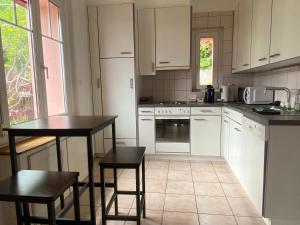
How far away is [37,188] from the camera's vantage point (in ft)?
3.51

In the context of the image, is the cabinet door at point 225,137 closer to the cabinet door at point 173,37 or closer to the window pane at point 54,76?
the cabinet door at point 173,37

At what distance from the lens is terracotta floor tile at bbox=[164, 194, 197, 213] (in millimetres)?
1989

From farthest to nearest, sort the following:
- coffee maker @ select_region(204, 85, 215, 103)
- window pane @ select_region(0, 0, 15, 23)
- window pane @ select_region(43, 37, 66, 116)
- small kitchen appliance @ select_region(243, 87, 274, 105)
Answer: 1. coffee maker @ select_region(204, 85, 215, 103)
2. small kitchen appliance @ select_region(243, 87, 274, 105)
3. window pane @ select_region(43, 37, 66, 116)
4. window pane @ select_region(0, 0, 15, 23)

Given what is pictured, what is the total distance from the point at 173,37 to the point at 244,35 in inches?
40.1

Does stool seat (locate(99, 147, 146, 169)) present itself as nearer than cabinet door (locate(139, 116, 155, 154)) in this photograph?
Yes

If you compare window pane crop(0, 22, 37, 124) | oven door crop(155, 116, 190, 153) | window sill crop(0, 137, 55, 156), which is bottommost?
oven door crop(155, 116, 190, 153)

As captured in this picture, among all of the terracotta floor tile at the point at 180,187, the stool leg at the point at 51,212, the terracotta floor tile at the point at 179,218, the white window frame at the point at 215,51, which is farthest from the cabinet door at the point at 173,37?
the stool leg at the point at 51,212

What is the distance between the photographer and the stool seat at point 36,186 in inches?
39.3

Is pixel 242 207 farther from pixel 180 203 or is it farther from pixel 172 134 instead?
pixel 172 134

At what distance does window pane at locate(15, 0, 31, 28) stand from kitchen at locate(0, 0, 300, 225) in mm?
30

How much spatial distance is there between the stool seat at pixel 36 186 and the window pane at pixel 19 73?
2.63 ft

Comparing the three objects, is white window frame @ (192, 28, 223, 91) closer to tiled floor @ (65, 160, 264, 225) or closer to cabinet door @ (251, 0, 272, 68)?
cabinet door @ (251, 0, 272, 68)

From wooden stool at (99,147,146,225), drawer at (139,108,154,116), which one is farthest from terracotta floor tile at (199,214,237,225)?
drawer at (139,108,154,116)

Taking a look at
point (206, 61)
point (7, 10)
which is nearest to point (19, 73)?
point (7, 10)
